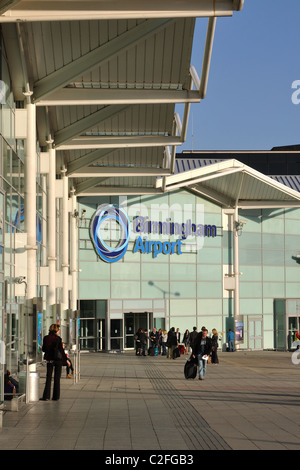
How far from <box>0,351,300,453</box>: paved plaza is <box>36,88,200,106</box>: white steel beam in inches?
298

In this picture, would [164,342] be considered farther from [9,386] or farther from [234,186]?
[9,386]

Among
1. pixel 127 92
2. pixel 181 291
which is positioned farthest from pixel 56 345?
pixel 181 291

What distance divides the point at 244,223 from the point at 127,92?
24490mm

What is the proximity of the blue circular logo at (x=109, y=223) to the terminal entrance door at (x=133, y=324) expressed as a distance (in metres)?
3.28

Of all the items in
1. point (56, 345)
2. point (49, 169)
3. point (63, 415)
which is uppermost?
point (49, 169)

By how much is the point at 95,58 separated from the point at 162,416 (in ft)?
33.6

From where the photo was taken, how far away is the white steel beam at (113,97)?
2355 cm

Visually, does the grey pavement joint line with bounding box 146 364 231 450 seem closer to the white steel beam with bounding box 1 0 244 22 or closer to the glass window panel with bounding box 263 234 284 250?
the white steel beam with bounding box 1 0 244 22

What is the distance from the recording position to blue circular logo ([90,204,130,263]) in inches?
1718

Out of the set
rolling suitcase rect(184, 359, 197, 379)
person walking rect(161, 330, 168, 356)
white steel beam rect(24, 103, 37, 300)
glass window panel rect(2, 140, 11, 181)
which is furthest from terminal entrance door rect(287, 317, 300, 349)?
glass window panel rect(2, 140, 11, 181)

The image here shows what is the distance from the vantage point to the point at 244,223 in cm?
4791

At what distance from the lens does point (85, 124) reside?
90.9ft

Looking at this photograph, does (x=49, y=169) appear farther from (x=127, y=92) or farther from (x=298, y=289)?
(x=298, y=289)

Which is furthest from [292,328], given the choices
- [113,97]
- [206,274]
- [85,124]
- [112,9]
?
[112,9]
